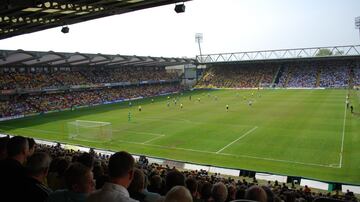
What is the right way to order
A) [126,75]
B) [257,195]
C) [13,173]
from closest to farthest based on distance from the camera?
[257,195] < [13,173] < [126,75]

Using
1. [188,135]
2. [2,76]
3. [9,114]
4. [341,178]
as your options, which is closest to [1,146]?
[341,178]

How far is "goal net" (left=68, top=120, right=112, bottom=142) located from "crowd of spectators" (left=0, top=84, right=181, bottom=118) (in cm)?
1879

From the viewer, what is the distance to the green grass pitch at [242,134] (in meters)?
23.8

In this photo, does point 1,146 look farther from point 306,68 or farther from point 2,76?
point 306,68

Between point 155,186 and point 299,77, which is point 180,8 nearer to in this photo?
point 155,186

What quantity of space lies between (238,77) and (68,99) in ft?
161

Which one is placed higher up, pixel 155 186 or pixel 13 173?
pixel 13 173

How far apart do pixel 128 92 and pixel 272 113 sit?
3752 cm

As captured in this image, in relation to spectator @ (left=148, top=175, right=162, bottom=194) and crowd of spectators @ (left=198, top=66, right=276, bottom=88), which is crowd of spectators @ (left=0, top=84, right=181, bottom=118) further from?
spectator @ (left=148, top=175, right=162, bottom=194)

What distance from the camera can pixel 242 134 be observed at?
108ft

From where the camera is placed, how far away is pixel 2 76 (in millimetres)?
53438

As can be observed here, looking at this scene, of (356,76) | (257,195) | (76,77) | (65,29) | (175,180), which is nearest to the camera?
(257,195)

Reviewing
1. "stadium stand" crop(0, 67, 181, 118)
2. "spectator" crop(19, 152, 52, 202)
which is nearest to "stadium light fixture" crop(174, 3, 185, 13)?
"spectator" crop(19, 152, 52, 202)

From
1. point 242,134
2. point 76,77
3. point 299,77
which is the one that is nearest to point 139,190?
point 242,134
